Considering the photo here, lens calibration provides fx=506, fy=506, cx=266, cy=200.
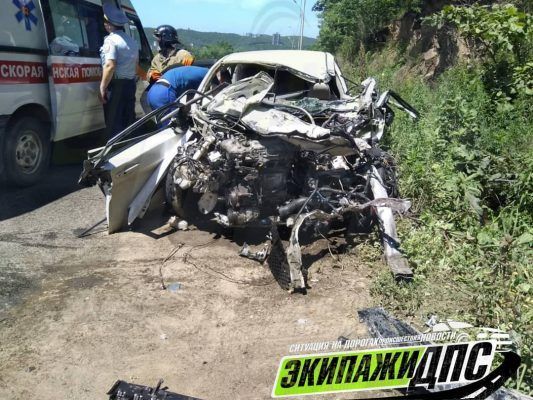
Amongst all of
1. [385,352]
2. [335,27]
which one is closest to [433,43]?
[335,27]

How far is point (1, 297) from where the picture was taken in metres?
3.80

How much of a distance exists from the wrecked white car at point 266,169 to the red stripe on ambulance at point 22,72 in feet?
5.16

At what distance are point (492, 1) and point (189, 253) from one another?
928 cm

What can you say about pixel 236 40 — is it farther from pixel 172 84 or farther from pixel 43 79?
pixel 43 79

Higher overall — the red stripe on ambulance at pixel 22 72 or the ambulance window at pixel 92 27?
the ambulance window at pixel 92 27

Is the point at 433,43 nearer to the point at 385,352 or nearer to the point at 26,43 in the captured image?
the point at 26,43

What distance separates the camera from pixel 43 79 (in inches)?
239

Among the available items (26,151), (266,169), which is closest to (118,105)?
(26,151)

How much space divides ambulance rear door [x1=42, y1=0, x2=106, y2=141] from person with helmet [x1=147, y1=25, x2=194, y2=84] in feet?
2.67

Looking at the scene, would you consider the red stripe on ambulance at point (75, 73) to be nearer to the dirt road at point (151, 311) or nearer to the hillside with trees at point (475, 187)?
the dirt road at point (151, 311)

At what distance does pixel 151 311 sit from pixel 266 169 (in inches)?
65.0

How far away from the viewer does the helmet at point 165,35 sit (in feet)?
23.6

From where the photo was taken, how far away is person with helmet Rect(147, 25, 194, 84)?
7.21 meters

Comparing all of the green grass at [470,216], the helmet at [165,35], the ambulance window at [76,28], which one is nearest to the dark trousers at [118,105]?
the ambulance window at [76,28]
